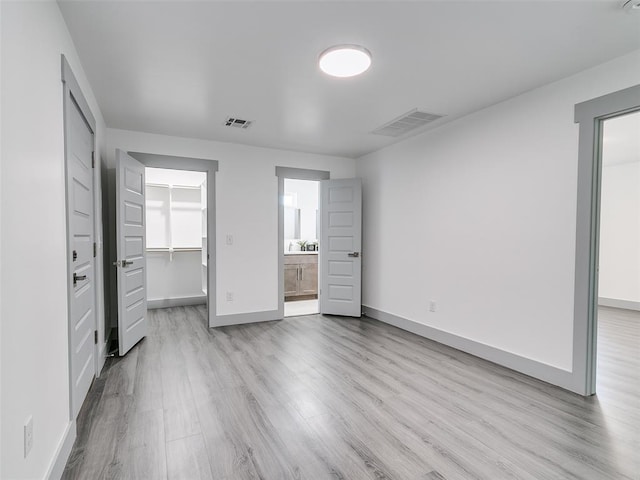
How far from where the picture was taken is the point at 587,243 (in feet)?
8.11

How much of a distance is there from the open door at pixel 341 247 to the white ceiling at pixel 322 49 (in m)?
1.66

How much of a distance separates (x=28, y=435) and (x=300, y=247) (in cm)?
579

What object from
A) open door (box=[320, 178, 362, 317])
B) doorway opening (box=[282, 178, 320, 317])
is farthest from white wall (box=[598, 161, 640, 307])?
doorway opening (box=[282, 178, 320, 317])

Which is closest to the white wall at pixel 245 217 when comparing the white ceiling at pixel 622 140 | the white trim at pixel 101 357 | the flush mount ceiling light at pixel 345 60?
the white trim at pixel 101 357

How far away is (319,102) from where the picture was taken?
3.08 m

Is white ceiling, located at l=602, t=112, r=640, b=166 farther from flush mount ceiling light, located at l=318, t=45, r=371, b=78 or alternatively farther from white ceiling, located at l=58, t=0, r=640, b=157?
flush mount ceiling light, located at l=318, t=45, r=371, b=78

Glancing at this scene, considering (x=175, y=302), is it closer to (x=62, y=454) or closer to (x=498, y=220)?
(x=62, y=454)

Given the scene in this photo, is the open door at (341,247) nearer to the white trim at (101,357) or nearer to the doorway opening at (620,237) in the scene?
the white trim at (101,357)

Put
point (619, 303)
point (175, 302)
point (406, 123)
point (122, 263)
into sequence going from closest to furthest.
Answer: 1. point (122, 263)
2. point (406, 123)
3. point (619, 303)
4. point (175, 302)

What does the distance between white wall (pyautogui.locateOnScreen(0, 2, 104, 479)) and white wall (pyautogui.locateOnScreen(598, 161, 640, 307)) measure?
7.12 metres

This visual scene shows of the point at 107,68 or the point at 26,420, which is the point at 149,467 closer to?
the point at 26,420

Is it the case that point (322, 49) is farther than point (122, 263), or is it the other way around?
point (122, 263)

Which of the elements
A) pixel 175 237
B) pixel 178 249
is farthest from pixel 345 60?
pixel 175 237

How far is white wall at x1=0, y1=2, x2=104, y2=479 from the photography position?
1.15 m
